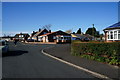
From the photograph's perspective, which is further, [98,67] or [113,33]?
[113,33]

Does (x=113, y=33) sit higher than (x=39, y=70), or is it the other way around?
(x=113, y=33)

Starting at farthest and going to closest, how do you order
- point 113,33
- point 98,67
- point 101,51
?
1. point 113,33
2. point 101,51
3. point 98,67

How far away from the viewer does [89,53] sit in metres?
11.7

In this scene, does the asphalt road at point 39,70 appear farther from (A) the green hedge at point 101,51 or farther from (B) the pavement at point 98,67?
(A) the green hedge at point 101,51

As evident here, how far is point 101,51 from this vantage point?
1010 cm

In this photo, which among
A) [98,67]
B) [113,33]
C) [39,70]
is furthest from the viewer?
[113,33]

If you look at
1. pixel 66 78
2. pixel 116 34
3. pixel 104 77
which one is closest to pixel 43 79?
pixel 66 78

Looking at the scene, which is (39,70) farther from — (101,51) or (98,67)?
(101,51)

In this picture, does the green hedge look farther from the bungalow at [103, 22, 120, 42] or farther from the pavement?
the bungalow at [103, 22, 120, 42]

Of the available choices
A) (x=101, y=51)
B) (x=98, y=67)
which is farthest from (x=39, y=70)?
(x=101, y=51)

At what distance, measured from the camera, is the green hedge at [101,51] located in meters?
8.88

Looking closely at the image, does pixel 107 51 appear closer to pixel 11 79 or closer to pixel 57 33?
pixel 11 79

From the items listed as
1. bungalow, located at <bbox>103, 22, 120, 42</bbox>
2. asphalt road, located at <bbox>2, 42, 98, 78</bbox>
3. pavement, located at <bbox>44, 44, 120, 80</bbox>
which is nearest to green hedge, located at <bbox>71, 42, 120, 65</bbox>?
pavement, located at <bbox>44, 44, 120, 80</bbox>

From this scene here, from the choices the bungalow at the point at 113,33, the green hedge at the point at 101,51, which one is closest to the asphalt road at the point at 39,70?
the green hedge at the point at 101,51
